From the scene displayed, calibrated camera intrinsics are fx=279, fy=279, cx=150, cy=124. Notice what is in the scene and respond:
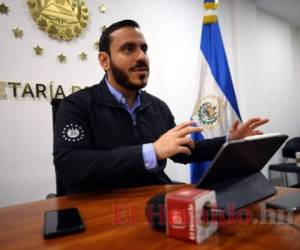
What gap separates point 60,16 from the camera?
2.29 metres

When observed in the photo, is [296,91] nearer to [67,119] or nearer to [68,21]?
[68,21]

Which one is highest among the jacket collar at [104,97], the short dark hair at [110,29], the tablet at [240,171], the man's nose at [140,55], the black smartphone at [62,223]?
the short dark hair at [110,29]

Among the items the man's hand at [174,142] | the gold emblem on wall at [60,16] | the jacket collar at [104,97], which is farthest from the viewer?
the gold emblem on wall at [60,16]

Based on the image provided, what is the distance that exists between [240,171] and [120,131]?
0.72 metres

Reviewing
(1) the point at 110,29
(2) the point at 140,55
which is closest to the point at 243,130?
(2) the point at 140,55

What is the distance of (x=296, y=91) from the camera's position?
17.6ft

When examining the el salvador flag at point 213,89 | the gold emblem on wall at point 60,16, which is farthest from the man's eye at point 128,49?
the el salvador flag at point 213,89

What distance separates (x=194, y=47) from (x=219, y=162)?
299cm

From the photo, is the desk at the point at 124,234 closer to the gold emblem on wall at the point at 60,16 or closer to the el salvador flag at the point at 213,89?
the gold emblem on wall at the point at 60,16

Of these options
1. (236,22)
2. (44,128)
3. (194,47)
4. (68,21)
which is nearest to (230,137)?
(44,128)

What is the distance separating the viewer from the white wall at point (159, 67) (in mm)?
2027

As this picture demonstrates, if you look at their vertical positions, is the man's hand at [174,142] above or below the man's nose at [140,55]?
below

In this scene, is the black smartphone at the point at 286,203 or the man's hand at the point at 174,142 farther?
the man's hand at the point at 174,142

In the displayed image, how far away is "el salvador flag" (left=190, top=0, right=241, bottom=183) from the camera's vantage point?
2.65 m
